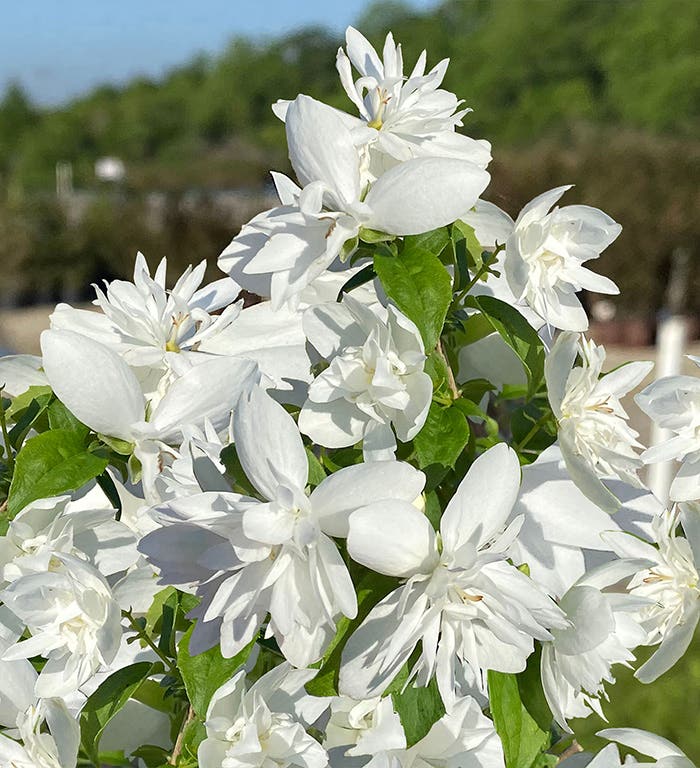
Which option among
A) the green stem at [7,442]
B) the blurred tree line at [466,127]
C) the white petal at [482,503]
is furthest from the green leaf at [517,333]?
the blurred tree line at [466,127]

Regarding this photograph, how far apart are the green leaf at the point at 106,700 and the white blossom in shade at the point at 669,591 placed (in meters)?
0.34

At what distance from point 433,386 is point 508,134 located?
29.5 metres

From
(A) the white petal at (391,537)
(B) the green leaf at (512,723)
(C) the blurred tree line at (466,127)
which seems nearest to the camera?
(A) the white petal at (391,537)

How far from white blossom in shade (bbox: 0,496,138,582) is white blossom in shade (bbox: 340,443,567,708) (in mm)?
191

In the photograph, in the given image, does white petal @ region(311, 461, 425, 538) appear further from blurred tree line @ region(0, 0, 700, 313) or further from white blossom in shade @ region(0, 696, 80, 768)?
blurred tree line @ region(0, 0, 700, 313)

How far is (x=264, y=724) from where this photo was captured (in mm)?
616

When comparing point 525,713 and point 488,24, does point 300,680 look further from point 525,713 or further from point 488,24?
point 488,24

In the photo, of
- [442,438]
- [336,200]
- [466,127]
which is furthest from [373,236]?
[466,127]

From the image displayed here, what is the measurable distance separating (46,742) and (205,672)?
12cm

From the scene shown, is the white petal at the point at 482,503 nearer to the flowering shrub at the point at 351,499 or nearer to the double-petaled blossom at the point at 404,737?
the flowering shrub at the point at 351,499

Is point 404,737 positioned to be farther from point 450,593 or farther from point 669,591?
point 669,591

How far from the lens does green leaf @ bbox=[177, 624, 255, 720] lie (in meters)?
0.64

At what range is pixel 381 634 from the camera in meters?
0.60

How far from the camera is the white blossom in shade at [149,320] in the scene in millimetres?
725
